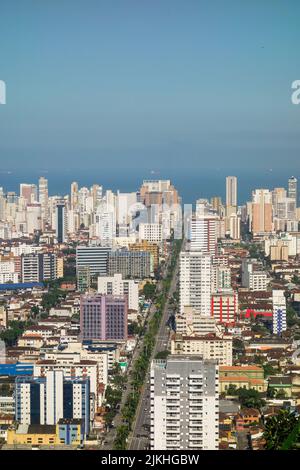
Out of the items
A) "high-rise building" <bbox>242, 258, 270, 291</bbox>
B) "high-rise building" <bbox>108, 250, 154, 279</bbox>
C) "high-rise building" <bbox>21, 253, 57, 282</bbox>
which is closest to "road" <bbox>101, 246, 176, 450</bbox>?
"high-rise building" <bbox>242, 258, 270, 291</bbox>

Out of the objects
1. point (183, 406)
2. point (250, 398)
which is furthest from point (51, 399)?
point (183, 406)

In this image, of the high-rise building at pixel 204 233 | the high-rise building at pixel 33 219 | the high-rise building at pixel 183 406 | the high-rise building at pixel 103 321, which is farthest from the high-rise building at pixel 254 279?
the high-rise building at pixel 183 406

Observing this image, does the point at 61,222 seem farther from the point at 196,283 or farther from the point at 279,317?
the point at 279,317

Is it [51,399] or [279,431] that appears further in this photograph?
[51,399]

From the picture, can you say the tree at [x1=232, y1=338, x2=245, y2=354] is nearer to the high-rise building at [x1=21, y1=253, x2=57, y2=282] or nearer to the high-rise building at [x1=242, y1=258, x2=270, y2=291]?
the high-rise building at [x1=242, y1=258, x2=270, y2=291]
